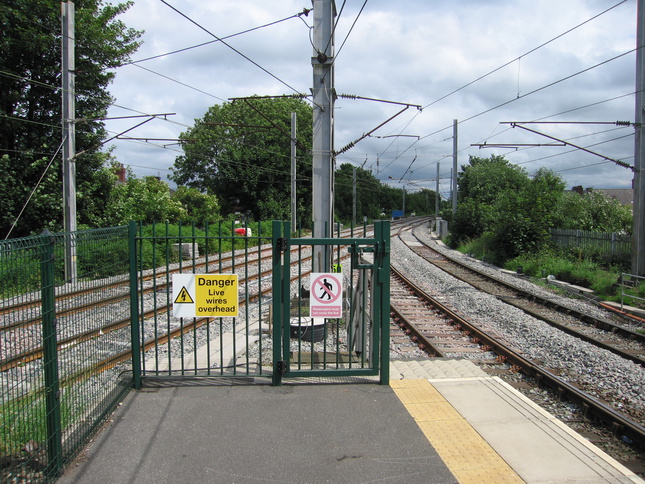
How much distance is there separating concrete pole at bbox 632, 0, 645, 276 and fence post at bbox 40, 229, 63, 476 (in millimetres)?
16129

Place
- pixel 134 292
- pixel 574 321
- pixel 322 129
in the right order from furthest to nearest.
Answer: pixel 574 321, pixel 322 129, pixel 134 292

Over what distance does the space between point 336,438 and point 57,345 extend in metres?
2.56

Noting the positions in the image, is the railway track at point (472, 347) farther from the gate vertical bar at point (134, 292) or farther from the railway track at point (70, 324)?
the gate vertical bar at point (134, 292)

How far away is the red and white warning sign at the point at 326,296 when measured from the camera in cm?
573

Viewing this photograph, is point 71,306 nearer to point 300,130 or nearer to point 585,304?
Answer: point 585,304

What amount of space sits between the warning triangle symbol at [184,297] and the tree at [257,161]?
39.2 meters

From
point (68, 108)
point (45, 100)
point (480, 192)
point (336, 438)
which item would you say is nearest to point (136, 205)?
point (45, 100)

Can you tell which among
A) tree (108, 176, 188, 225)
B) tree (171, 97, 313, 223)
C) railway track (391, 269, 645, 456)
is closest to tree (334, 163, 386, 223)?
tree (171, 97, 313, 223)

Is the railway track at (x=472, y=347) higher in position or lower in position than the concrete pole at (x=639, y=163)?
lower

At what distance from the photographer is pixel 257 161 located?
157 feet

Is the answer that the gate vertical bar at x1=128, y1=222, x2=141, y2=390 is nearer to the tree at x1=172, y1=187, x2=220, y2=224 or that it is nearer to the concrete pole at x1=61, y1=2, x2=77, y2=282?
the concrete pole at x1=61, y1=2, x2=77, y2=282

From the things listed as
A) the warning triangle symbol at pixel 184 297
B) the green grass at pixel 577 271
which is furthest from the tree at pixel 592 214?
the warning triangle symbol at pixel 184 297

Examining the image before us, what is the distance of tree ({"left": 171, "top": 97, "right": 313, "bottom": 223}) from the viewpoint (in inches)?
1863

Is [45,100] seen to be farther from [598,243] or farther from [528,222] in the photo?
[598,243]
